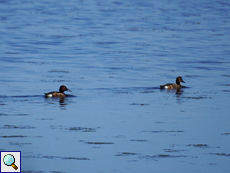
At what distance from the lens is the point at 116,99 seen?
76.3 feet

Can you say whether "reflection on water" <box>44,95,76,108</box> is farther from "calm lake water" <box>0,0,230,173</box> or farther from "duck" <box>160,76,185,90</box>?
"duck" <box>160,76,185,90</box>

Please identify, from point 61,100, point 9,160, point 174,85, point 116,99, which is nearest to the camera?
point 9,160

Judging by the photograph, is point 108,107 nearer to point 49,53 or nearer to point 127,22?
point 49,53

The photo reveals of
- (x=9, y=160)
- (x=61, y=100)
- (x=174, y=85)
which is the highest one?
(x=174, y=85)

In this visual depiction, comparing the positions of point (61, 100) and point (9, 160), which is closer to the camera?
point (9, 160)

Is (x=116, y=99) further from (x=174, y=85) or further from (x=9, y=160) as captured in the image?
(x=9, y=160)

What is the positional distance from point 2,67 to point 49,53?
790 cm

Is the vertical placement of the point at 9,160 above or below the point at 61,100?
below

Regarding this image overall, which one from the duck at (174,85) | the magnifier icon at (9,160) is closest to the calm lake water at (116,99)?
the magnifier icon at (9,160)

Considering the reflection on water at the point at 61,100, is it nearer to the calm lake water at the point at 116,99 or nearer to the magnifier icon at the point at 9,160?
the calm lake water at the point at 116,99

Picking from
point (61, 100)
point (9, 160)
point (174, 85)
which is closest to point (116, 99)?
point (61, 100)

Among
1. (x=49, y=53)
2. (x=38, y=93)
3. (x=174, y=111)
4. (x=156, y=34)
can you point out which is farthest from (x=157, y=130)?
(x=156, y=34)

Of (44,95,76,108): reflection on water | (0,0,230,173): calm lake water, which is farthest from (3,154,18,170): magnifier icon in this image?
(44,95,76,108): reflection on water

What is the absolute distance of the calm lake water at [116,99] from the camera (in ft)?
49.6
